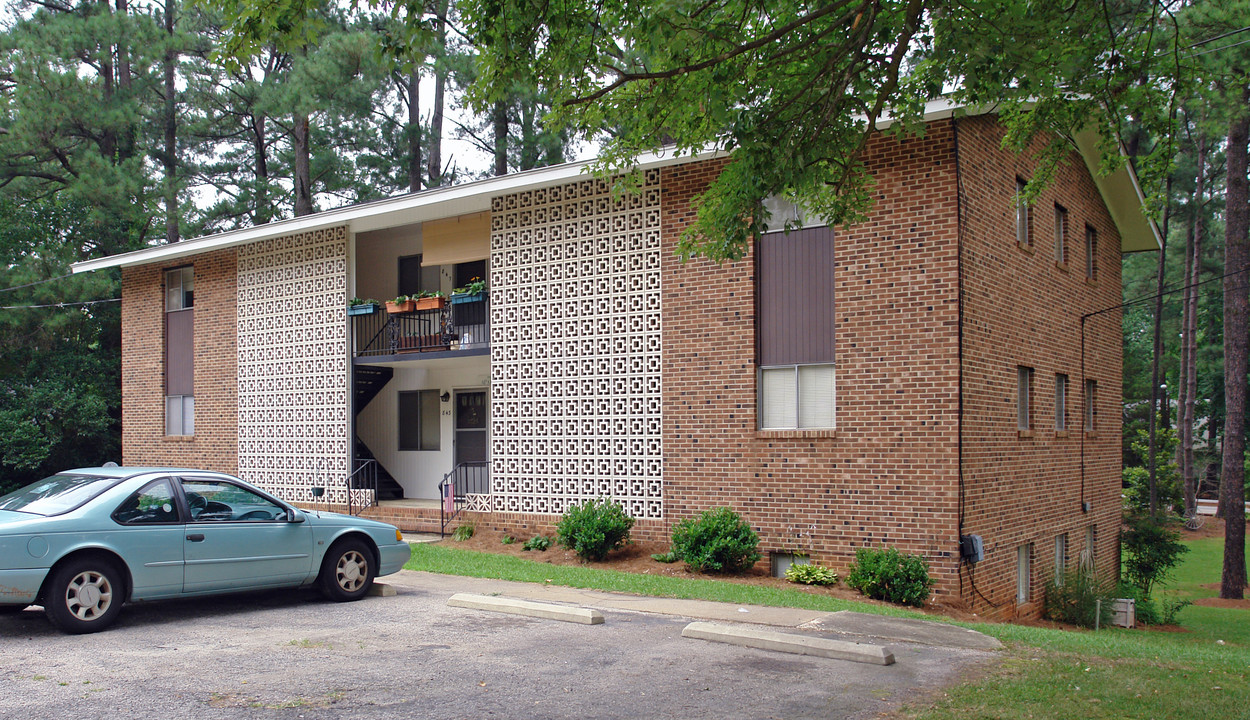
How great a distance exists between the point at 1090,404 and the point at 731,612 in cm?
1242

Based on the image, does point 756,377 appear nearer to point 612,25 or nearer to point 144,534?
point 612,25

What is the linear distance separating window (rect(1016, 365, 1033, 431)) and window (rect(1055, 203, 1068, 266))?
3.24 meters

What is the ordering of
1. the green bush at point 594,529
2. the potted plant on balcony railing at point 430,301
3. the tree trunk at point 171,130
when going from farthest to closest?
the tree trunk at point 171,130
the potted plant on balcony railing at point 430,301
the green bush at point 594,529

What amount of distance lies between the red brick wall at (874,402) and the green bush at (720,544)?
340mm

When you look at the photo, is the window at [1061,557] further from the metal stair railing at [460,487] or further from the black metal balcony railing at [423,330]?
the black metal balcony railing at [423,330]

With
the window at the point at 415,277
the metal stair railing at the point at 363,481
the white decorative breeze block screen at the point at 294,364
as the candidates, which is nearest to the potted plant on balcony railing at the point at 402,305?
the white decorative breeze block screen at the point at 294,364

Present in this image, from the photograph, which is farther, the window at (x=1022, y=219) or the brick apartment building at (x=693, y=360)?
the window at (x=1022, y=219)

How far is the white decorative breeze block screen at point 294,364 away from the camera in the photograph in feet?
65.5

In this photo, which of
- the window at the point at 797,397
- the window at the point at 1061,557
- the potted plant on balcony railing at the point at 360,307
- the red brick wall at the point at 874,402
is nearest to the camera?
the red brick wall at the point at 874,402

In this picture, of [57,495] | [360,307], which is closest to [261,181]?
[360,307]

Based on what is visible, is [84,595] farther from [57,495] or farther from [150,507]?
[57,495]

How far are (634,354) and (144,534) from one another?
8.25 metres

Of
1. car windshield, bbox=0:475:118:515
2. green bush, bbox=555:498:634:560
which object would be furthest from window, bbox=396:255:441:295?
car windshield, bbox=0:475:118:515

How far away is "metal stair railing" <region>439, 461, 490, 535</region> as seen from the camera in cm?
1805
